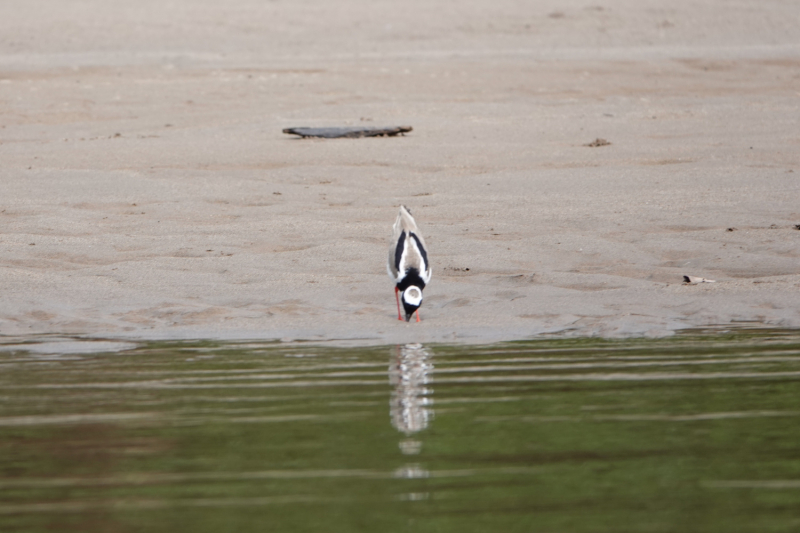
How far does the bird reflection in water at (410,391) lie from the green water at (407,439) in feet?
0.04

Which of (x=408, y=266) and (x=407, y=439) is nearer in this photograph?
(x=407, y=439)

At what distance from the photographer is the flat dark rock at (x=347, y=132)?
1276cm

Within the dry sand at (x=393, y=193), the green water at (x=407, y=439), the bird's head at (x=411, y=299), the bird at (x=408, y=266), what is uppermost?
the dry sand at (x=393, y=193)

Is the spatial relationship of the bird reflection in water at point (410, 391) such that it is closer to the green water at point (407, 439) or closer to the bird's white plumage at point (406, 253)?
the green water at point (407, 439)

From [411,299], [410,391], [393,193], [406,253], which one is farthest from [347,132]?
[410,391]

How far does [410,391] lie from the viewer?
4723 mm

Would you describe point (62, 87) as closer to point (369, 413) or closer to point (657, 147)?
point (657, 147)

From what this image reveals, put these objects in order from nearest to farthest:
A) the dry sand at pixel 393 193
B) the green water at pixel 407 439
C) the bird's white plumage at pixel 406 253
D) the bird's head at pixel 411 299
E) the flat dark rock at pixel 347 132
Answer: the green water at pixel 407 439 < the bird's head at pixel 411 299 < the bird's white plumage at pixel 406 253 < the dry sand at pixel 393 193 < the flat dark rock at pixel 347 132

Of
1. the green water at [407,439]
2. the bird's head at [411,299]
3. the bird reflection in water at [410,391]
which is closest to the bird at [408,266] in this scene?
the bird's head at [411,299]

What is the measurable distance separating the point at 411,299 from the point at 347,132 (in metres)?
6.69

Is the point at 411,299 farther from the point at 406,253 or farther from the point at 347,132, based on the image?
the point at 347,132

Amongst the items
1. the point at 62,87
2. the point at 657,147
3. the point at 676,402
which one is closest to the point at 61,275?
the point at 676,402

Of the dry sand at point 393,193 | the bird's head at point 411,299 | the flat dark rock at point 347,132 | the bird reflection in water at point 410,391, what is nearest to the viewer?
the bird reflection in water at point 410,391

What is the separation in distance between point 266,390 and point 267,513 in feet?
5.38
